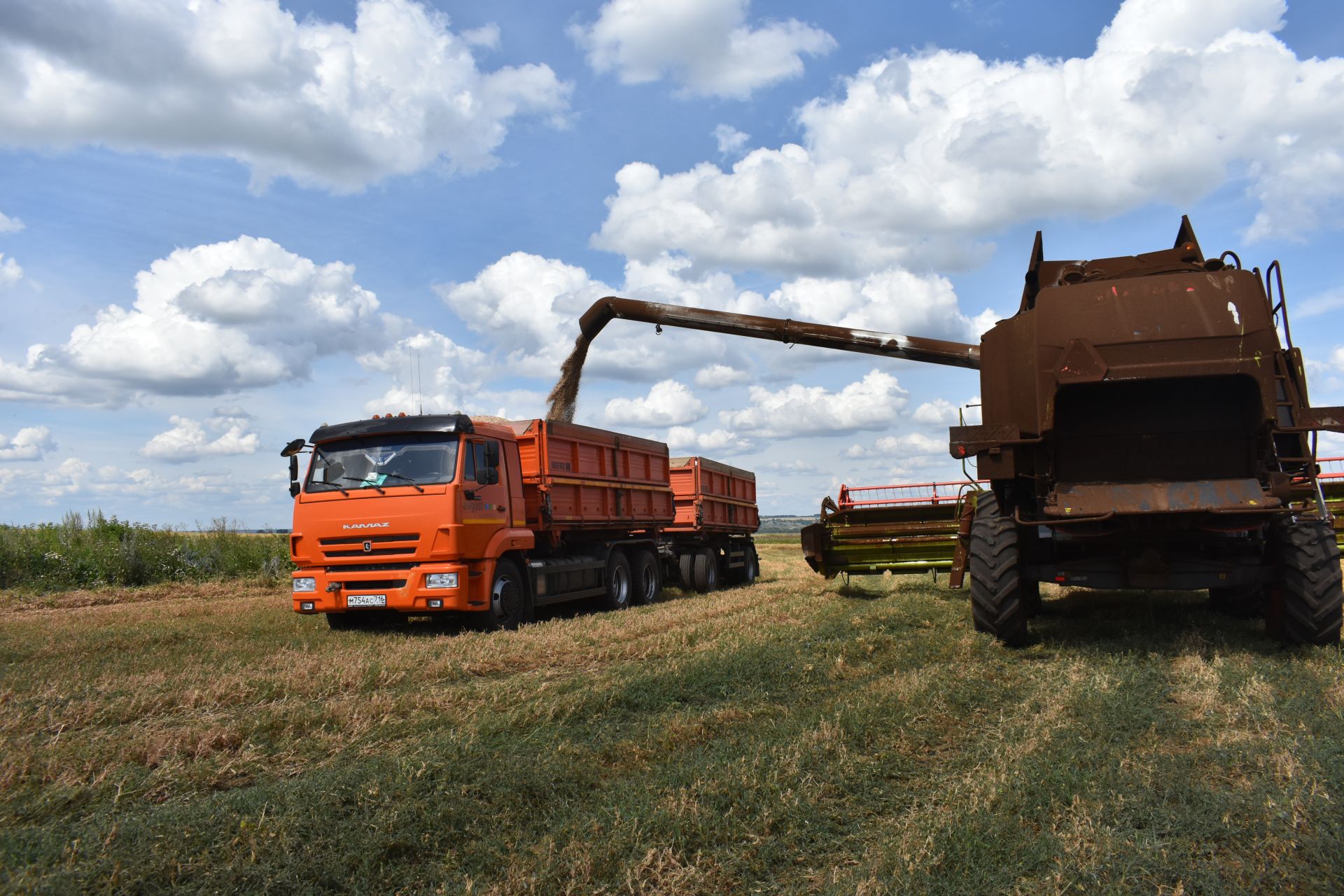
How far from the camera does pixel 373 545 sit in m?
11.0

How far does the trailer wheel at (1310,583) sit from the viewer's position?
7.67 metres

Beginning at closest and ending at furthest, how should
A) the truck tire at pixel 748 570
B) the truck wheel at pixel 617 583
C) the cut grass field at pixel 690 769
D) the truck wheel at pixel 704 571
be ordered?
the cut grass field at pixel 690 769 < the truck wheel at pixel 617 583 < the truck wheel at pixel 704 571 < the truck tire at pixel 748 570

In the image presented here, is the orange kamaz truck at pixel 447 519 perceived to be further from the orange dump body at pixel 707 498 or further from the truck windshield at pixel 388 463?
the orange dump body at pixel 707 498

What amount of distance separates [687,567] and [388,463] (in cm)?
858

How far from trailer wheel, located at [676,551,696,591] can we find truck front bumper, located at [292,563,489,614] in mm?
7697

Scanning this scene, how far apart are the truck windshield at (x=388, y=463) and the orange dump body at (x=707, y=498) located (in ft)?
25.5

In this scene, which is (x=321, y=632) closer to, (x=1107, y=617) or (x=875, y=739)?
(x=875, y=739)

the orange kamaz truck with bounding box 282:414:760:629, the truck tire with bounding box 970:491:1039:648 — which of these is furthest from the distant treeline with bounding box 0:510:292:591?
the truck tire with bounding box 970:491:1039:648

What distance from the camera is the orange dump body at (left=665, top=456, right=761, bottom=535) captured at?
1880 centimetres

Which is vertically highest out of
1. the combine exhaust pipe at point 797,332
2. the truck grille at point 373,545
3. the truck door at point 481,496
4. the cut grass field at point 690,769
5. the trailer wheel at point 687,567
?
the combine exhaust pipe at point 797,332

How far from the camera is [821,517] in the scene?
14562 millimetres

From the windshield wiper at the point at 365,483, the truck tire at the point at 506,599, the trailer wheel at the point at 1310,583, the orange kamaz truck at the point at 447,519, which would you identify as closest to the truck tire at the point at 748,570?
the orange kamaz truck at the point at 447,519

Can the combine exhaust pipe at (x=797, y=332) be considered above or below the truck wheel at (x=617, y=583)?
above

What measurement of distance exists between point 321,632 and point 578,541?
4432mm
